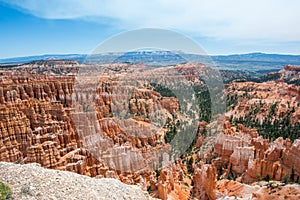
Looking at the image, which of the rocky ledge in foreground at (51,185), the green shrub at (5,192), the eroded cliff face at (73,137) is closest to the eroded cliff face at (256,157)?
the eroded cliff face at (73,137)

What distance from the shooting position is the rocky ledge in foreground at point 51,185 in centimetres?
651

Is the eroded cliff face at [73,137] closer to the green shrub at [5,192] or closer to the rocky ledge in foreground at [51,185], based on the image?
the rocky ledge in foreground at [51,185]

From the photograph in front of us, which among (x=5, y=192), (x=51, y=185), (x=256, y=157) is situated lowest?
(x=256, y=157)

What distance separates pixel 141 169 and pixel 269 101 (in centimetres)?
3930

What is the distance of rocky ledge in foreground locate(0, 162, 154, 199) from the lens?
256 inches

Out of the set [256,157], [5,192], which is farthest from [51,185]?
[256,157]

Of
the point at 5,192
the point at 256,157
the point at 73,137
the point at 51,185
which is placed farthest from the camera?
the point at 256,157

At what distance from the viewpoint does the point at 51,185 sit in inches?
274

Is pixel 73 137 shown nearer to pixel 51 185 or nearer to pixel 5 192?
pixel 51 185

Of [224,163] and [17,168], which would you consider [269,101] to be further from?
[17,168]

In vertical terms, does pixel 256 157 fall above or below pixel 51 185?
below

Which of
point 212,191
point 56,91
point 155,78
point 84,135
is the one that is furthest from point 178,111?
point 212,191

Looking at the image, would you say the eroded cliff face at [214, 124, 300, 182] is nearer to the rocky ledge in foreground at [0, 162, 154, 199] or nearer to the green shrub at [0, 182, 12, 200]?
the rocky ledge in foreground at [0, 162, 154, 199]

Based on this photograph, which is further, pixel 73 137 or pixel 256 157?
pixel 256 157
